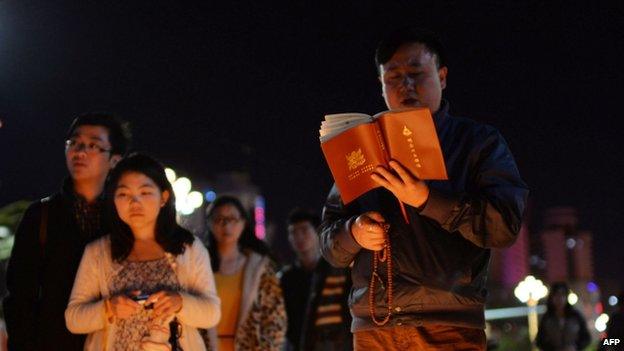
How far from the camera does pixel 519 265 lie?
118 meters

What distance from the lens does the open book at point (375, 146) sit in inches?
128

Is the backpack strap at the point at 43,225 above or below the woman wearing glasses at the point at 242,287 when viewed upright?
above

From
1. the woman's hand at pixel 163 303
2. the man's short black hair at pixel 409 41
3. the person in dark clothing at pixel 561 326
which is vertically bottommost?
the person in dark clothing at pixel 561 326

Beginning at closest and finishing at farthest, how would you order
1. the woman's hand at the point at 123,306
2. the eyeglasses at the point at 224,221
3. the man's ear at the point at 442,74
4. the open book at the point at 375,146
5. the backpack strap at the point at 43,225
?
the open book at the point at 375,146, the man's ear at the point at 442,74, the woman's hand at the point at 123,306, the backpack strap at the point at 43,225, the eyeglasses at the point at 224,221

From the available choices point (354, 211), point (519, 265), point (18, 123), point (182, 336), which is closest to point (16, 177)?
point (18, 123)

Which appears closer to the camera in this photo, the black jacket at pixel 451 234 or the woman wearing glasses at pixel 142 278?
the black jacket at pixel 451 234

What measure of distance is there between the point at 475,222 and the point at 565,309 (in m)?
9.41

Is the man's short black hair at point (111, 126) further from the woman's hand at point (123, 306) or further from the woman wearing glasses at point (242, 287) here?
the woman wearing glasses at point (242, 287)

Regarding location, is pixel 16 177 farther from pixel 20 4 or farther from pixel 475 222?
pixel 475 222

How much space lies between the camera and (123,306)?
4305 mm

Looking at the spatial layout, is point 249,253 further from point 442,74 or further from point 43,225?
point 442,74

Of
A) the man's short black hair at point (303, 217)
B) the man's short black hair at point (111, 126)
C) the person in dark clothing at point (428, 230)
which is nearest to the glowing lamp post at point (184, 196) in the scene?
the man's short black hair at point (303, 217)

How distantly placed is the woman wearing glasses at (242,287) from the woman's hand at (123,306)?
2486mm

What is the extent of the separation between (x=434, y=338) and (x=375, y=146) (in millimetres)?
765
